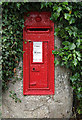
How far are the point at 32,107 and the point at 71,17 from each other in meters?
1.90

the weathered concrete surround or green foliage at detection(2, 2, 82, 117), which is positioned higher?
green foliage at detection(2, 2, 82, 117)

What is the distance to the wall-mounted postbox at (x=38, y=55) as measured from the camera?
3148 mm

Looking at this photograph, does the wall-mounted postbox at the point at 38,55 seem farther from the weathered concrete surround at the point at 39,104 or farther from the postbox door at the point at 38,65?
A: the weathered concrete surround at the point at 39,104

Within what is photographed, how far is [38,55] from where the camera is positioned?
318 centimetres

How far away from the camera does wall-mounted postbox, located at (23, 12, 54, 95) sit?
315cm

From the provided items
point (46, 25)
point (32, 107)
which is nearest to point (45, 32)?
point (46, 25)

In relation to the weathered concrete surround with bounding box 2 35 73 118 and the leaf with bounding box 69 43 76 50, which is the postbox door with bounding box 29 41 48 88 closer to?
the weathered concrete surround with bounding box 2 35 73 118

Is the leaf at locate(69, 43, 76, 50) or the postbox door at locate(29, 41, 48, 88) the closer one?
the leaf at locate(69, 43, 76, 50)

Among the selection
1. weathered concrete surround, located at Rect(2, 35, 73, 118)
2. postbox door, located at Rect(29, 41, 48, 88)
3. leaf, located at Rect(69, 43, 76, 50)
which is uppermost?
leaf, located at Rect(69, 43, 76, 50)

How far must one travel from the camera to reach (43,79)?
3.21m

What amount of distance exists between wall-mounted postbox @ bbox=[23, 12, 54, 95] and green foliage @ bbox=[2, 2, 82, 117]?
0.11m

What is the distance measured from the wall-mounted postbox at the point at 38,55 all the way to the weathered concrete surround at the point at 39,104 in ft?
0.34

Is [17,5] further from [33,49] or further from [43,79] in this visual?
[43,79]

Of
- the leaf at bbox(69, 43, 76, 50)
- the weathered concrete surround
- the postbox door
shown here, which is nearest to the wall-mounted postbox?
the postbox door
